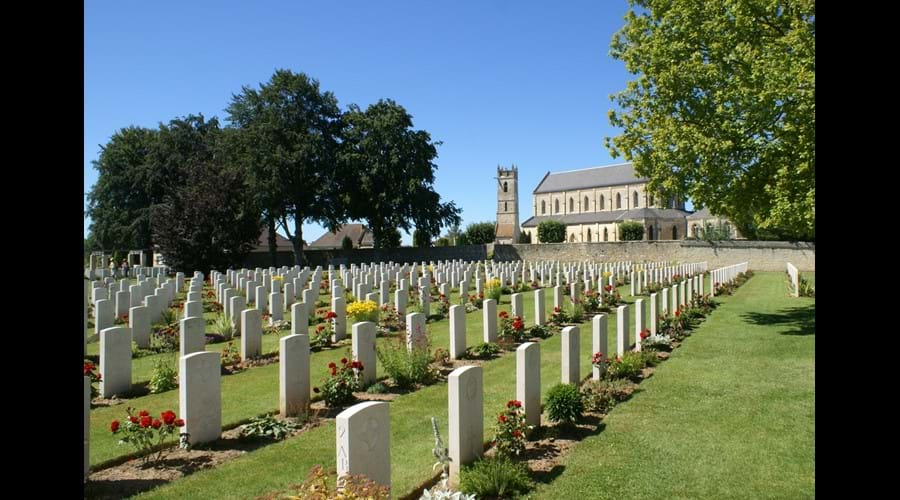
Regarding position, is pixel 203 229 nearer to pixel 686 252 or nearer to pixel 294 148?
pixel 294 148

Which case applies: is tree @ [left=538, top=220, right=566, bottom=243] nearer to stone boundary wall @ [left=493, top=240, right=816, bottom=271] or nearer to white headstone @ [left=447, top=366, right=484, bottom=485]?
stone boundary wall @ [left=493, top=240, right=816, bottom=271]

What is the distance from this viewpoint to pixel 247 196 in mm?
43000

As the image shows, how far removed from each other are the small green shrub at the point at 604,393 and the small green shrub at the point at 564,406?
61 cm

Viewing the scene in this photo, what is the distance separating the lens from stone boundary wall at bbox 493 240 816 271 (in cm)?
4088

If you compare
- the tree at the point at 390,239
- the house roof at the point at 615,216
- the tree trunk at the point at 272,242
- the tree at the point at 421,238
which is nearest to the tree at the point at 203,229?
the tree trunk at the point at 272,242

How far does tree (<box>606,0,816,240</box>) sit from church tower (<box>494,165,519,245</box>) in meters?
71.5

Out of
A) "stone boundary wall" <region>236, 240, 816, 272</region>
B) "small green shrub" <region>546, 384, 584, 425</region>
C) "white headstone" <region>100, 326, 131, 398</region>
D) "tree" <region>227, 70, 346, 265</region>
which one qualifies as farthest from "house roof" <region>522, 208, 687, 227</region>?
"white headstone" <region>100, 326, 131, 398</region>

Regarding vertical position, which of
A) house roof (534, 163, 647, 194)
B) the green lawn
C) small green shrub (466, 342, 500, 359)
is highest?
house roof (534, 163, 647, 194)
